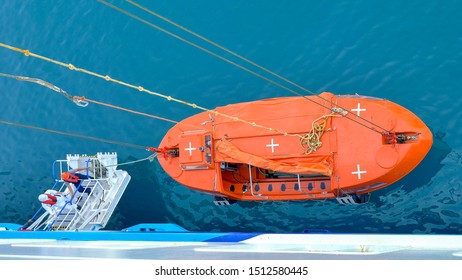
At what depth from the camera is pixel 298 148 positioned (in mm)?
10289

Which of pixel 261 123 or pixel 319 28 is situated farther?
pixel 319 28

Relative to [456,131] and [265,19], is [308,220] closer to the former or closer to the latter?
[456,131]

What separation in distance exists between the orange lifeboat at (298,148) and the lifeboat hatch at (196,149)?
2 centimetres

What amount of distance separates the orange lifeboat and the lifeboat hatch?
0.02 m

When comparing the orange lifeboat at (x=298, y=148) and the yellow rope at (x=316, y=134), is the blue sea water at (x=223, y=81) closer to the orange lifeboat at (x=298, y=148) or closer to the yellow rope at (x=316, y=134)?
the orange lifeboat at (x=298, y=148)

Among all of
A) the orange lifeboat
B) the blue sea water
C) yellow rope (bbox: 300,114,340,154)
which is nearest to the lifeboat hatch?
the orange lifeboat

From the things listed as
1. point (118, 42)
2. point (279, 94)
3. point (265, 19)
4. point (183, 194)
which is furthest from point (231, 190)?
point (118, 42)

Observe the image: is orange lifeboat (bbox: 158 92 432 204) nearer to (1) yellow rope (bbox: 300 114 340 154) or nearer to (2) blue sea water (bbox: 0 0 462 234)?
(1) yellow rope (bbox: 300 114 340 154)

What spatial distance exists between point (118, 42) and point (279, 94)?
4.66 metres

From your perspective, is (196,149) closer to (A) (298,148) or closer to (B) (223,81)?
(A) (298,148)

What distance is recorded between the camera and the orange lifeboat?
9.59 metres

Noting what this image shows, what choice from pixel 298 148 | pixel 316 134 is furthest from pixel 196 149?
pixel 316 134

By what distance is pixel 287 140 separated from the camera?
10.4 m

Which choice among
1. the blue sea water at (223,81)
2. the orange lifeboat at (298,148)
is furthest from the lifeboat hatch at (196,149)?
the blue sea water at (223,81)
